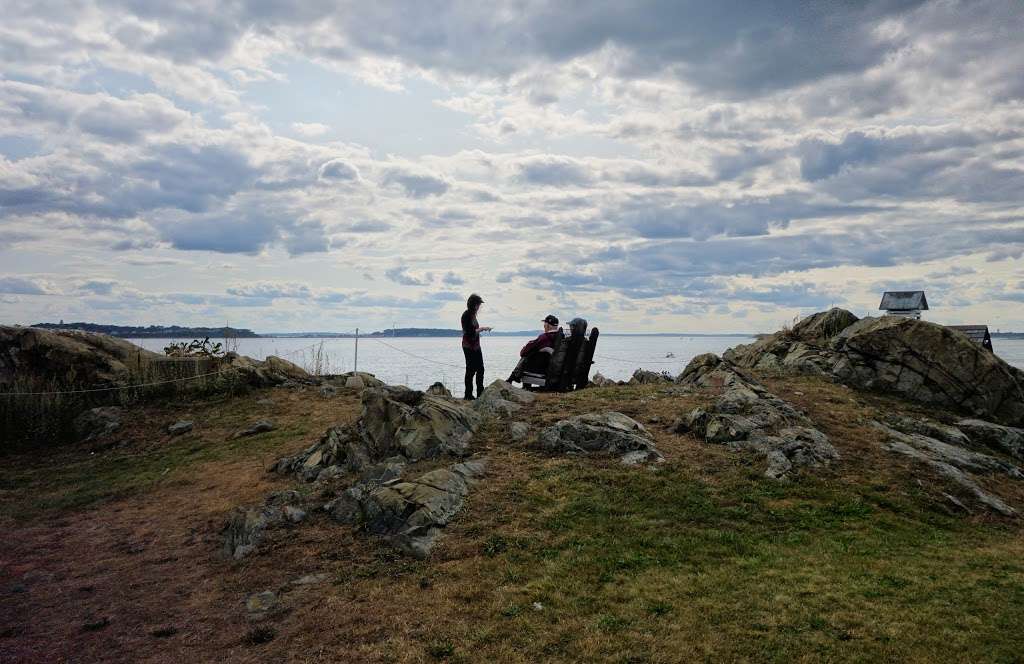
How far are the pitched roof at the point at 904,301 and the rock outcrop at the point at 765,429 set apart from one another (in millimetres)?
37490

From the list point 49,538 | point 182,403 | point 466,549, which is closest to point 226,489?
point 49,538

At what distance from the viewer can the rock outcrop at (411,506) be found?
411 inches

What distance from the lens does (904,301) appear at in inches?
1896

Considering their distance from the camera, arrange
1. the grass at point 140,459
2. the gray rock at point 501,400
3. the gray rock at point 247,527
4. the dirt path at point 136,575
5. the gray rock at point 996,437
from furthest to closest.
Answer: the gray rock at point 501,400 → the gray rock at point 996,437 → the grass at point 140,459 → the gray rock at point 247,527 → the dirt path at point 136,575

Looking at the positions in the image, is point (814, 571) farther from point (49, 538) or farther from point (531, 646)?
point (49, 538)

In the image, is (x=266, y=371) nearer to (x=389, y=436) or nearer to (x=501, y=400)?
(x=501, y=400)

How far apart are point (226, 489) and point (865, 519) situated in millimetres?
12739

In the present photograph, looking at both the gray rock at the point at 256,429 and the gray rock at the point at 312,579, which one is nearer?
the gray rock at the point at 312,579

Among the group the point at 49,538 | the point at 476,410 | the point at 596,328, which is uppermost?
the point at 596,328

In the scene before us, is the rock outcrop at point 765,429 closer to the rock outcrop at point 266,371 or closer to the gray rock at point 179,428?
the gray rock at point 179,428

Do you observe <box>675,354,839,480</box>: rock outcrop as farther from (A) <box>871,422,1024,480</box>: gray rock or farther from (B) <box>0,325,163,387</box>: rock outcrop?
(B) <box>0,325,163,387</box>: rock outcrop

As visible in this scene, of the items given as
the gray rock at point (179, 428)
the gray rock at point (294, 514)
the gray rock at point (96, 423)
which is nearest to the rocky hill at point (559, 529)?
the gray rock at point (294, 514)

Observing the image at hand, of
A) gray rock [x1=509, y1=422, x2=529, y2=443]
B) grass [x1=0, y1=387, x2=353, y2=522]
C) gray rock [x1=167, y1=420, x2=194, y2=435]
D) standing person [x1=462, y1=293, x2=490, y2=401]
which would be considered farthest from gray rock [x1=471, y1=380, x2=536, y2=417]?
gray rock [x1=167, y1=420, x2=194, y2=435]

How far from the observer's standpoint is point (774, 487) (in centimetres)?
1197
